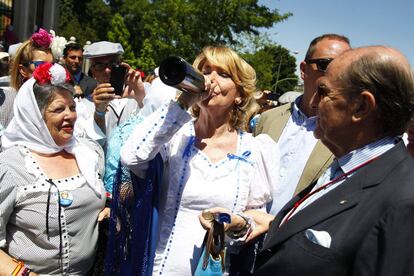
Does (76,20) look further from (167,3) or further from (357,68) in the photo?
(357,68)

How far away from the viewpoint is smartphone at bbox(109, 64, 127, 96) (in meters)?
2.93

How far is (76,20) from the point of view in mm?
32500

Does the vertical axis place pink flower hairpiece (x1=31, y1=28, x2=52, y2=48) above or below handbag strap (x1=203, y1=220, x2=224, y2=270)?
above

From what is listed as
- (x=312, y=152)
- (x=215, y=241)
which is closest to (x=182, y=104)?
(x=215, y=241)

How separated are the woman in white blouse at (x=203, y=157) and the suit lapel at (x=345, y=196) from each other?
0.67 m

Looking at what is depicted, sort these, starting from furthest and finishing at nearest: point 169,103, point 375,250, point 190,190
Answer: point 190,190, point 169,103, point 375,250

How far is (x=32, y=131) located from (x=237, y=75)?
1148 mm

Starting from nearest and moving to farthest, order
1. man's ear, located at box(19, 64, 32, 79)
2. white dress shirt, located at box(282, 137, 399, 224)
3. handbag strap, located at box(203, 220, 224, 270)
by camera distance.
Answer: white dress shirt, located at box(282, 137, 399, 224)
handbag strap, located at box(203, 220, 224, 270)
man's ear, located at box(19, 64, 32, 79)

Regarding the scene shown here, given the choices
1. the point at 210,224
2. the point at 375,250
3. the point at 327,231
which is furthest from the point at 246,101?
the point at 375,250

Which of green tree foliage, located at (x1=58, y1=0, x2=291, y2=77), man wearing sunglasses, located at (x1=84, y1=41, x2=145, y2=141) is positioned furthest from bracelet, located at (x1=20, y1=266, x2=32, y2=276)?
green tree foliage, located at (x1=58, y1=0, x2=291, y2=77)

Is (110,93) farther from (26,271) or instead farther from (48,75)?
(26,271)

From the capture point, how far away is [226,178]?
6.91 ft

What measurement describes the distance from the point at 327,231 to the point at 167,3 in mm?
19122

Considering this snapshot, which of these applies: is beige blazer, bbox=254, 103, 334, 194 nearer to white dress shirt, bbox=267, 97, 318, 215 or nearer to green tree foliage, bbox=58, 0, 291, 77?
white dress shirt, bbox=267, 97, 318, 215
